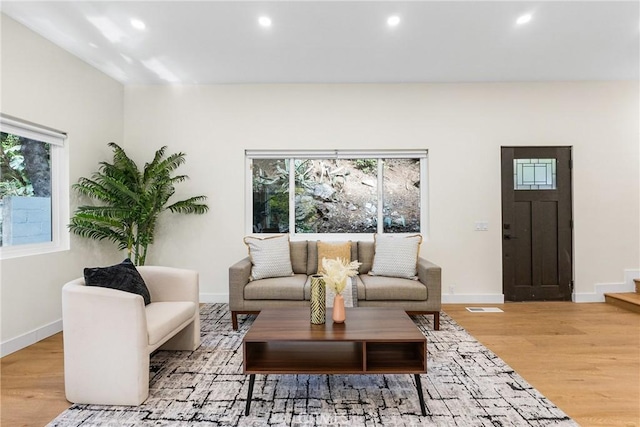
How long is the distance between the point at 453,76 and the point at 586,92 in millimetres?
1831

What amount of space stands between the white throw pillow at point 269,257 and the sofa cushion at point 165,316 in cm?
91

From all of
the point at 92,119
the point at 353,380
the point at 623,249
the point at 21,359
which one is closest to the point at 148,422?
the point at 353,380

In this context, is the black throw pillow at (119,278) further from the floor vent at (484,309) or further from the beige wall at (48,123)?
the floor vent at (484,309)

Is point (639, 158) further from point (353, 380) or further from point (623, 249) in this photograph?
point (353, 380)

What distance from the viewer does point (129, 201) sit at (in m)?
4.07

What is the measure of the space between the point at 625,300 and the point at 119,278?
5.40m

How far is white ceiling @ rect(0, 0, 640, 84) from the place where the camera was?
114 inches

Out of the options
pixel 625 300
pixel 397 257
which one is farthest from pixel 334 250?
pixel 625 300

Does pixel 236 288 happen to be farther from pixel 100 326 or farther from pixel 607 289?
pixel 607 289

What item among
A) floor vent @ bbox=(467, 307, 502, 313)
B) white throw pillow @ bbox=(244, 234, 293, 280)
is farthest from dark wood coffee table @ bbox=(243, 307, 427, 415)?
floor vent @ bbox=(467, 307, 502, 313)

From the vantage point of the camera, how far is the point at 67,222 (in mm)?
3721

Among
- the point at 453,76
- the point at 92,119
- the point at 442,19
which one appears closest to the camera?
the point at 442,19

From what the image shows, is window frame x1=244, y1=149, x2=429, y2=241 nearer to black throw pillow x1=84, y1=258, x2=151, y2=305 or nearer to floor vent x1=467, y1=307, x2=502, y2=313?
floor vent x1=467, y1=307, x2=502, y2=313

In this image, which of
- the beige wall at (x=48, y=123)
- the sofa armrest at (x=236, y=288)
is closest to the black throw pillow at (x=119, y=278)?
the sofa armrest at (x=236, y=288)
